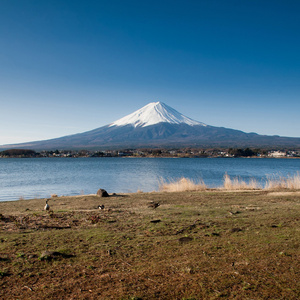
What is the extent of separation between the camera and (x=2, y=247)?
18.9ft

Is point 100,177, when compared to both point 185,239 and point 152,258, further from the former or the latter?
point 152,258

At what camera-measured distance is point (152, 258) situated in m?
5.27

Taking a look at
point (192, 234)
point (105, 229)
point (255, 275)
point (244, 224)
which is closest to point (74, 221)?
point (105, 229)

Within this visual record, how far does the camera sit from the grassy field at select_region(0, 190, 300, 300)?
4090 mm

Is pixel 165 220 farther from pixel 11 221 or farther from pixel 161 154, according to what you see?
pixel 161 154

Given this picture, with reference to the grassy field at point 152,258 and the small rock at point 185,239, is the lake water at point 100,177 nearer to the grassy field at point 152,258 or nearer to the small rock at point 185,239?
the grassy field at point 152,258

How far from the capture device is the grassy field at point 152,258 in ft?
13.4

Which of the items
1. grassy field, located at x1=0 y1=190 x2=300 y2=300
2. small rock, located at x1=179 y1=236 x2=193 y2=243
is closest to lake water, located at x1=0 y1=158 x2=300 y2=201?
grassy field, located at x1=0 y1=190 x2=300 y2=300

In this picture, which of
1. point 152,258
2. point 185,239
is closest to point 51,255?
point 152,258

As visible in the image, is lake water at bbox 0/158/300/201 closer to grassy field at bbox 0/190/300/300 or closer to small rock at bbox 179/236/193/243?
grassy field at bbox 0/190/300/300

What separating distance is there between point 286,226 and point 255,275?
327 cm

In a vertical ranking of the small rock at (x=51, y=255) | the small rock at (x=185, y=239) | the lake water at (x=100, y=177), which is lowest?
the lake water at (x=100, y=177)

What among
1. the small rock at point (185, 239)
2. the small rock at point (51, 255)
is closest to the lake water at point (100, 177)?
the small rock at point (185, 239)

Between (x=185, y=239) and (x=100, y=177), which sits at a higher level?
(x=185, y=239)
